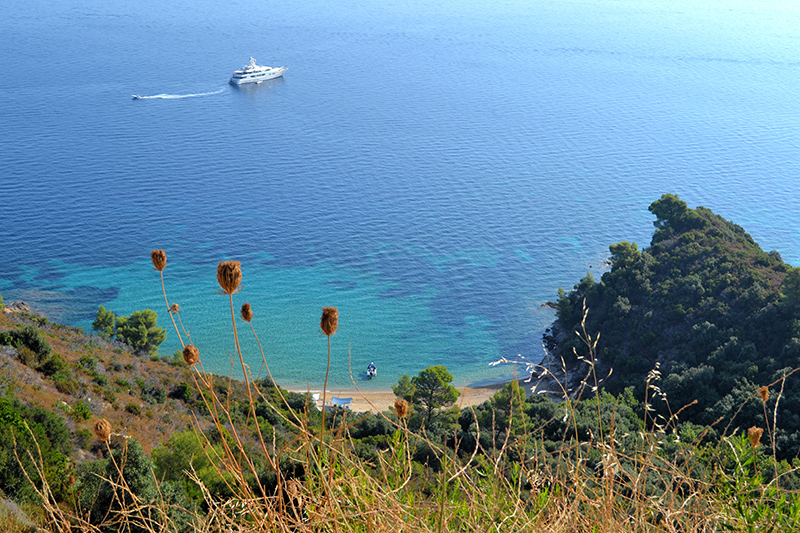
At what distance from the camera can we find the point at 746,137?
7862 centimetres

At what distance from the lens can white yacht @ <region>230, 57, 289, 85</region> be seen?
3580 inches

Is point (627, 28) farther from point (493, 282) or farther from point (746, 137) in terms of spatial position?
point (493, 282)

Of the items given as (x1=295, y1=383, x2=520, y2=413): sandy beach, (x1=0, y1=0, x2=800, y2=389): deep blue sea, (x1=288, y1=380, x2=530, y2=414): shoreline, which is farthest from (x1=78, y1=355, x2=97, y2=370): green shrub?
(x1=0, y1=0, x2=800, y2=389): deep blue sea

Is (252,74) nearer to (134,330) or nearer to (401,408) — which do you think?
(134,330)

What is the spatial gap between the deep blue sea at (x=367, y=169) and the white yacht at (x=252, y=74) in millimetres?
2330

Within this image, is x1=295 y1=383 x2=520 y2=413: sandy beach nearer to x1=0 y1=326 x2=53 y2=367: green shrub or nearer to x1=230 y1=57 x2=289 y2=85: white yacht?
x1=0 y1=326 x2=53 y2=367: green shrub

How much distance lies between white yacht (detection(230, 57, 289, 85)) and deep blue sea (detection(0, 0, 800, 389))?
233 cm

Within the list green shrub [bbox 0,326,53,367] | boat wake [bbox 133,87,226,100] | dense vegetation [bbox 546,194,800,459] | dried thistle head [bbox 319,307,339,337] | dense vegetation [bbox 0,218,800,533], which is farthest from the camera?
boat wake [bbox 133,87,226,100]

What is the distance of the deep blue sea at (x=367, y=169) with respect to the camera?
43.0 m

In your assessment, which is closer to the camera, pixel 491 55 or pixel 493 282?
pixel 493 282

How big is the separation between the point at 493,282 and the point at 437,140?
106ft

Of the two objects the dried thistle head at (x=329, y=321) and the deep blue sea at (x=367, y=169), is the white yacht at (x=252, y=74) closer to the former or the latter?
the deep blue sea at (x=367, y=169)

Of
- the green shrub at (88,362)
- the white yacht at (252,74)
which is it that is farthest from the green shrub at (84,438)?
the white yacht at (252,74)

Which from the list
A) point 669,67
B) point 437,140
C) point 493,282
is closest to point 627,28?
point 669,67
